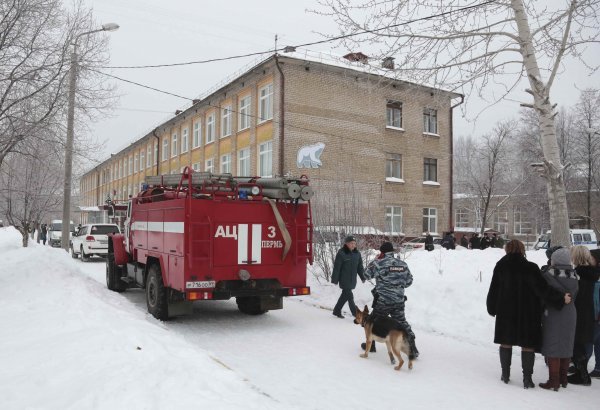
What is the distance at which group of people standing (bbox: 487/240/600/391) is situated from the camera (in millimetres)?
6043

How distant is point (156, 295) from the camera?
952 centimetres

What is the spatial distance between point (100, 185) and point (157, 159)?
33.5 meters

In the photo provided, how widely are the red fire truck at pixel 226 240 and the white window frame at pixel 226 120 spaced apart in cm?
2415

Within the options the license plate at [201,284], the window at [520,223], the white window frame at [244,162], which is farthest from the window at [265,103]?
the window at [520,223]

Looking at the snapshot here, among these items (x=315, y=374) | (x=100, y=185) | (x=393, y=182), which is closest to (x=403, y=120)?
(x=393, y=182)

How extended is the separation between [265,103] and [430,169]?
12.0 metres

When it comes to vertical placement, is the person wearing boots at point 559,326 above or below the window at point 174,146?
below

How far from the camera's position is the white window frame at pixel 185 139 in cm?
4134

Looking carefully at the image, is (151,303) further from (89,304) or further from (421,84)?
(421,84)

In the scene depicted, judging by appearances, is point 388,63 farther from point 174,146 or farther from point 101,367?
point 174,146

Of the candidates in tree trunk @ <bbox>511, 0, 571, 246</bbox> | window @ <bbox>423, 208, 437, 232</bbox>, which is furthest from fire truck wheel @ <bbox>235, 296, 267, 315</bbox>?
window @ <bbox>423, 208, 437, 232</bbox>

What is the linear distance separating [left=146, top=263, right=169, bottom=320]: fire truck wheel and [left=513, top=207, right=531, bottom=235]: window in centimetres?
5590

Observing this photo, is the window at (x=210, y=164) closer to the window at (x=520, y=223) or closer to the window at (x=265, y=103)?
the window at (x=265, y=103)

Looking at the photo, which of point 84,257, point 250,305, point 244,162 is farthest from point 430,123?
point 250,305
